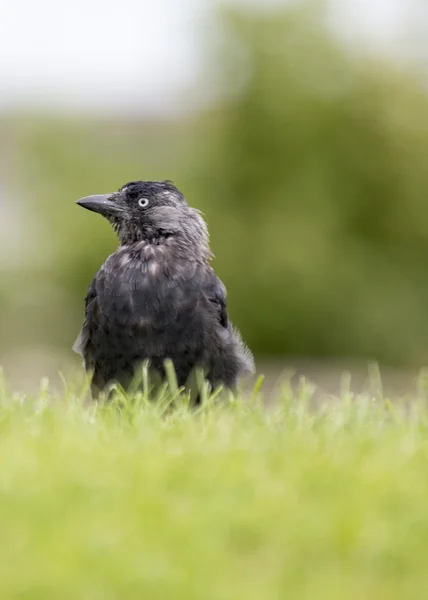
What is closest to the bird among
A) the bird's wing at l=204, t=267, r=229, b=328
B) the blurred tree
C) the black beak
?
the bird's wing at l=204, t=267, r=229, b=328

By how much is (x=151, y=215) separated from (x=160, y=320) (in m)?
1.03

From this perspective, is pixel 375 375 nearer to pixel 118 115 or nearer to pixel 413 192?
pixel 413 192

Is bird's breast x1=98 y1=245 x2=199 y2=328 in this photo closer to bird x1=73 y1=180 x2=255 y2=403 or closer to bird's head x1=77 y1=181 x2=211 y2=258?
bird x1=73 y1=180 x2=255 y2=403

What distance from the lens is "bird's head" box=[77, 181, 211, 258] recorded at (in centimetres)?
664

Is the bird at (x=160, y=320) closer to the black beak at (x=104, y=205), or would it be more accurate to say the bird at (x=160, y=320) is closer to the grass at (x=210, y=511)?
the black beak at (x=104, y=205)

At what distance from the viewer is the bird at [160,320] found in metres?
5.94

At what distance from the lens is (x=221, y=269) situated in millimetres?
17219

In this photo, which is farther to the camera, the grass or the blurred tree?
the blurred tree

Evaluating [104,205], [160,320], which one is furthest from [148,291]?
[104,205]

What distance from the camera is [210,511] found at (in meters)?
3.39

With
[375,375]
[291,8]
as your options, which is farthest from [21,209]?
[375,375]

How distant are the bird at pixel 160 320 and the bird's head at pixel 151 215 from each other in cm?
6

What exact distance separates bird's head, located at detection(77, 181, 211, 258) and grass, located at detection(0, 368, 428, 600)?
2348 millimetres

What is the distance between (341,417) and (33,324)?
14492 millimetres
